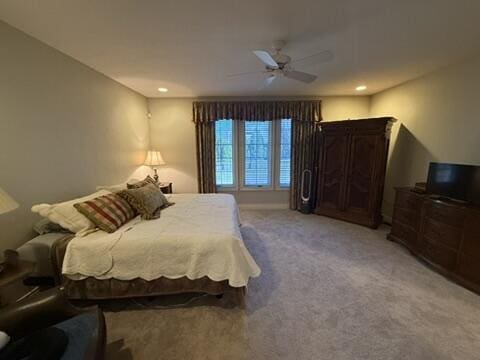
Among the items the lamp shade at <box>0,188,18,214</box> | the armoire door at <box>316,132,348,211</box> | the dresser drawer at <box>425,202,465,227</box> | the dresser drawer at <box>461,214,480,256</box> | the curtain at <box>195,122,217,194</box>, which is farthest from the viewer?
the curtain at <box>195,122,217,194</box>

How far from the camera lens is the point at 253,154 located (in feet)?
15.7

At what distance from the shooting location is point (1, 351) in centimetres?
102

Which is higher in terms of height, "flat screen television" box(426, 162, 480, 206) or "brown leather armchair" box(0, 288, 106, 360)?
"flat screen television" box(426, 162, 480, 206)

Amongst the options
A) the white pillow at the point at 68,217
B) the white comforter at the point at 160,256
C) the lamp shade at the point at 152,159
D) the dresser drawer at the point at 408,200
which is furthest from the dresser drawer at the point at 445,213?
the lamp shade at the point at 152,159

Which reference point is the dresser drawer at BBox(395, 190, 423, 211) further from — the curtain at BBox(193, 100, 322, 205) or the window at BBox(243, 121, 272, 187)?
the window at BBox(243, 121, 272, 187)

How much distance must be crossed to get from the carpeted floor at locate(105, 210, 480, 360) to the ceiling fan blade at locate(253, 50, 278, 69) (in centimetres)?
225

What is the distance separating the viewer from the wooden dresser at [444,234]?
7.19 feet

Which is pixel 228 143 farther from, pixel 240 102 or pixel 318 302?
pixel 318 302

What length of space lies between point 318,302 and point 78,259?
215cm

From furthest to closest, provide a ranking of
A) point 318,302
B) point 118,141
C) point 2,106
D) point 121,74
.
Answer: point 118,141 < point 121,74 < point 318,302 < point 2,106

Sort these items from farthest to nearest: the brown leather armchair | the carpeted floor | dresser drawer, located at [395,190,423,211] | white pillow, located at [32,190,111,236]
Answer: dresser drawer, located at [395,190,423,211] → white pillow, located at [32,190,111,236] → the carpeted floor → the brown leather armchair

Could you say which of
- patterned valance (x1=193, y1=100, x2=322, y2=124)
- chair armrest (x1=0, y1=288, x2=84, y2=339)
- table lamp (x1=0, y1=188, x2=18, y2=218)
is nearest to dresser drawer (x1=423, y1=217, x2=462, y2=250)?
patterned valance (x1=193, y1=100, x2=322, y2=124)


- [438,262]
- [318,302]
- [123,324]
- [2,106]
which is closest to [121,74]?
[2,106]

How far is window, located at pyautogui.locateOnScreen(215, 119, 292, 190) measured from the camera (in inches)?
184
